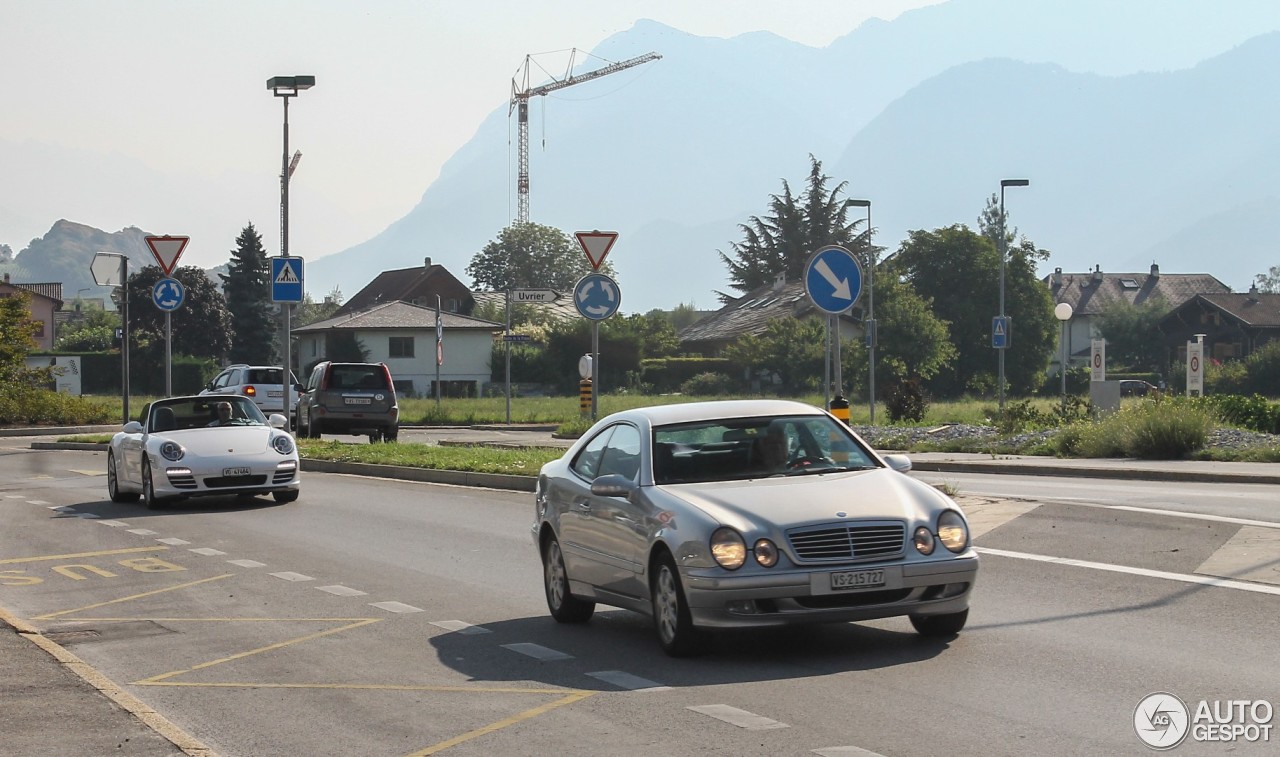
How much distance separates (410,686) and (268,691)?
2.36ft

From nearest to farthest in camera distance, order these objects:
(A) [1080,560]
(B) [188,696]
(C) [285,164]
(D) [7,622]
Answer: (B) [188,696] < (D) [7,622] < (A) [1080,560] < (C) [285,164]

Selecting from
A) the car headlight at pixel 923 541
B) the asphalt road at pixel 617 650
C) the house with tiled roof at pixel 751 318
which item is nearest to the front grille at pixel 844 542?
the car headlight at pixel 923 541

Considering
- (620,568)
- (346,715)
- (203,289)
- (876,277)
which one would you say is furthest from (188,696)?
(203,289)

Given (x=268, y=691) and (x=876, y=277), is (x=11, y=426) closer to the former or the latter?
(x=268, y=691)

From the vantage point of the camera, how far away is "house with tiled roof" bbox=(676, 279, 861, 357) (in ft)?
301

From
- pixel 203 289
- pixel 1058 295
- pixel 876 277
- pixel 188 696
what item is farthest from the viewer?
pixel 1058 295

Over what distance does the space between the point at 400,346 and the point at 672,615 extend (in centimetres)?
8253

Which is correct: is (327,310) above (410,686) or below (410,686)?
above

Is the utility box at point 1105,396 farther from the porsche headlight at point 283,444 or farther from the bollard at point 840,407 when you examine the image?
the porsche headlight at point 283,444

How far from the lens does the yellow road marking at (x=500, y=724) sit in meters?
6.53

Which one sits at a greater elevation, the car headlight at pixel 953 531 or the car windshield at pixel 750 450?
the car windshield at pixel 750 450

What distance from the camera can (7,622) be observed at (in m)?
10.1

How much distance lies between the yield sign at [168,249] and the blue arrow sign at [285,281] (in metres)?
3.09

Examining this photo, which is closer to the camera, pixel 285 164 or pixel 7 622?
pixel 7 622
